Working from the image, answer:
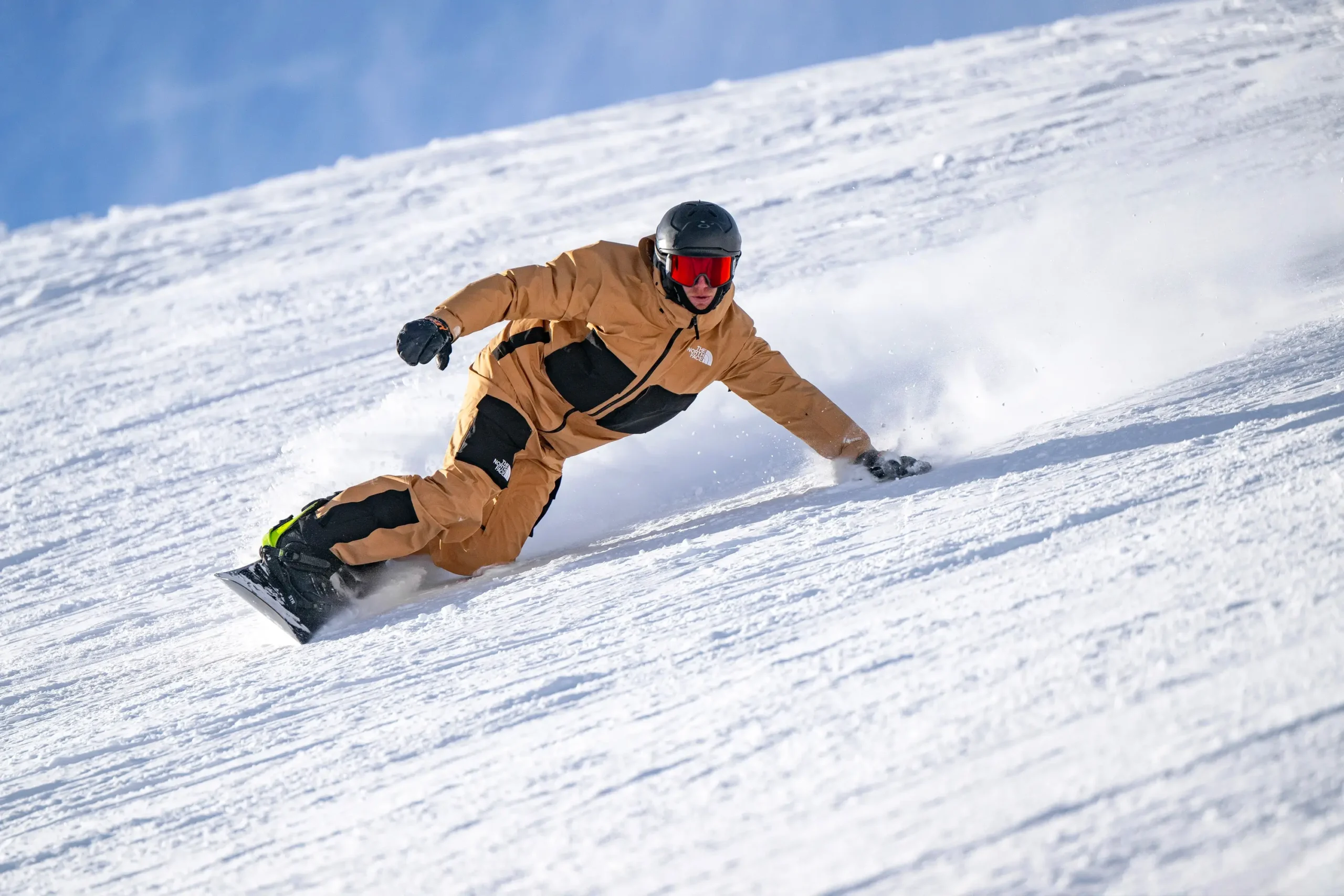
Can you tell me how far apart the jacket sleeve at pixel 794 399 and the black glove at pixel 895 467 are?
0.10m

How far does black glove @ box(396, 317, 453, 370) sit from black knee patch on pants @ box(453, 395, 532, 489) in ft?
1.24

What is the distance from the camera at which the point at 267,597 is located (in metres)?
2.90

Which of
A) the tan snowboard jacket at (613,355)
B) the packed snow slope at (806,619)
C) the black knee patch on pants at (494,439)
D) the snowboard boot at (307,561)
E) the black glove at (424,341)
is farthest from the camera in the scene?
the black knee patch on pants at (494,439)

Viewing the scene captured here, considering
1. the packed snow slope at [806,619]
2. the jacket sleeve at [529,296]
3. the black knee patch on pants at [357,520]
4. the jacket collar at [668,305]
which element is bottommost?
the packed snow slope at [806,619]

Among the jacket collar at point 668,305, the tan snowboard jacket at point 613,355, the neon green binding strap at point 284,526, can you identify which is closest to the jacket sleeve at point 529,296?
the tan snowboard jacket at point 613,355

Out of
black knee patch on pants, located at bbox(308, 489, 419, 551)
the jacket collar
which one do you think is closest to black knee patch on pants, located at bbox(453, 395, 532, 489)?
black knee patch on pants, located at bbox(308, 489, 419, 551)

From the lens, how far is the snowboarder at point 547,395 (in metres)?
3.00

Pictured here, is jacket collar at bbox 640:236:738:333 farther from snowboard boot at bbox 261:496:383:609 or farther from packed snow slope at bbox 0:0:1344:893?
snowboard boot at bbox 261:496:383:609

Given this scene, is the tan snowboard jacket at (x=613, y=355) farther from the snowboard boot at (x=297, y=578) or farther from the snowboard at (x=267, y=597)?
the snowboard at (x=267, y=597)

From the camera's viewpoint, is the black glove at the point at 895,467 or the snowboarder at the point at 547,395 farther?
the black glove at the point at 895,467

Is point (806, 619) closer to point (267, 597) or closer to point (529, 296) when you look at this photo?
point (529, 296)

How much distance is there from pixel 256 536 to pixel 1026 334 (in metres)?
3.68

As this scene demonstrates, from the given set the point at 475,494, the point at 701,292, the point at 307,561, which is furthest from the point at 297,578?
the point at 701,292

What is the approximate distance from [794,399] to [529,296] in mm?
1054
